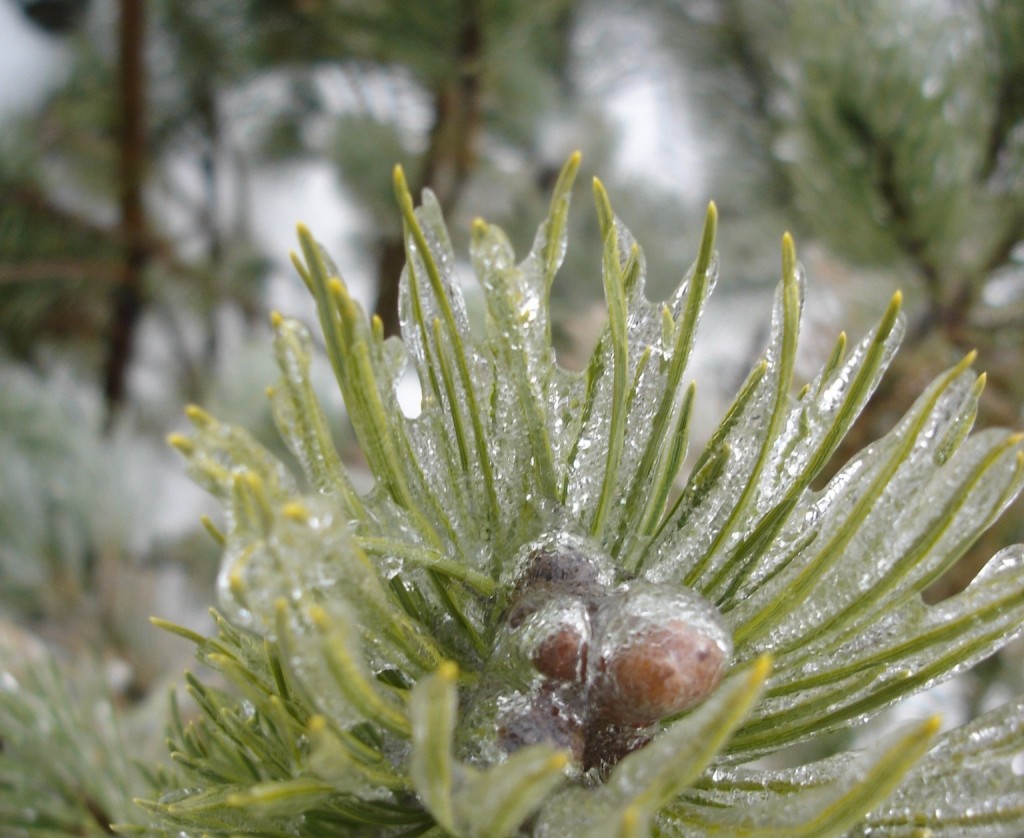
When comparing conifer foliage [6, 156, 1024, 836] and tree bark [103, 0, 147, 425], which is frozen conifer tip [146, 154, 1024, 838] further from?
tree bark [103, 0, 147, 425]

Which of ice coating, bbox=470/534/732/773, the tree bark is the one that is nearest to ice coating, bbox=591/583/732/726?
ice coating, bbox=470/534/732/773

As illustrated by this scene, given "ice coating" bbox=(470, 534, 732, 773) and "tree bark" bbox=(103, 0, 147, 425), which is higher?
"tree bark" bbox=(103, 0, 147, 425)

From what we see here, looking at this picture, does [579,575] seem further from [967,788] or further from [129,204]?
[129,204]

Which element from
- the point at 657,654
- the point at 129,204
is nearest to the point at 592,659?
the point at 657,654

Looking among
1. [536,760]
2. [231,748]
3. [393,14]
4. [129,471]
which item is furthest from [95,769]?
[393,14]

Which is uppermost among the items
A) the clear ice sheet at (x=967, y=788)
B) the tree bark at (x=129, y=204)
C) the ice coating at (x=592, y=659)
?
the tree bark at (x=129, y=204)

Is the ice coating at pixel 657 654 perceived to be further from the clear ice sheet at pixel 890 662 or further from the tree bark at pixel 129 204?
the tree bark at pixel 129 204

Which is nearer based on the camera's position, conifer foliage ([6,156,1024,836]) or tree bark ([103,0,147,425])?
conifer foliage ([6,156,1024,836])

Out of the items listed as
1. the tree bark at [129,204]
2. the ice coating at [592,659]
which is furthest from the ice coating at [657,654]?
the tree bark at [129,204]
